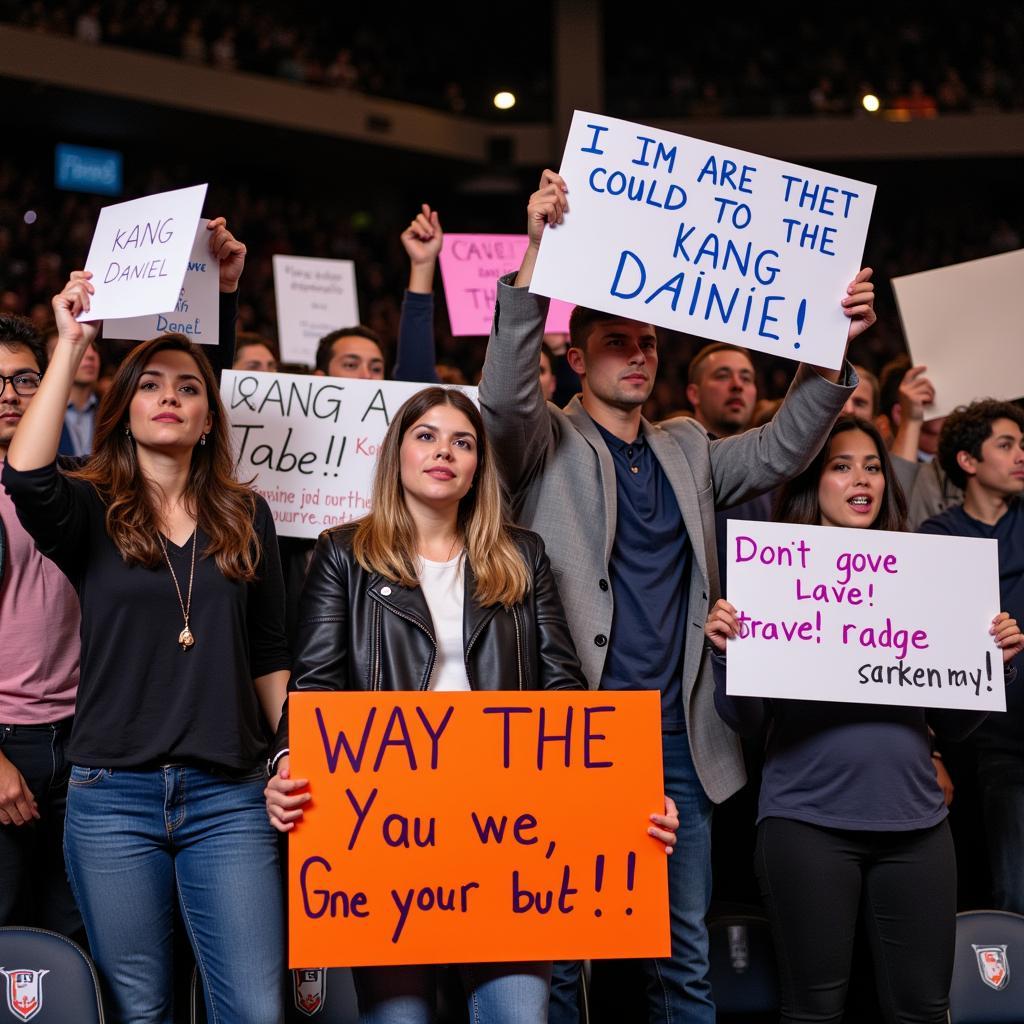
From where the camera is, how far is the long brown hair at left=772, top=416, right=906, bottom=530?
2695mm

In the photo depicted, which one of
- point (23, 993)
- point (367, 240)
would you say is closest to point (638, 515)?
point (23, 993)

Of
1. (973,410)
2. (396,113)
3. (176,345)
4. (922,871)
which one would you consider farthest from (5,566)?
(396,113)

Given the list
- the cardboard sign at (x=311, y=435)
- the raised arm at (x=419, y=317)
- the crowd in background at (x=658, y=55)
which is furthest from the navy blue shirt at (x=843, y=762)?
the crowd in background at (x=658, y=55)

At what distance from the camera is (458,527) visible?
7.87 ft

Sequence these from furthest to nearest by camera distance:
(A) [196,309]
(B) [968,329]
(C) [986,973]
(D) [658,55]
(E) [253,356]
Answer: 1. (D) [658,55]
2. (E) [253,356]
3. (B) [968,329]
4. (C) [986,973]
5. (A) [196,309]

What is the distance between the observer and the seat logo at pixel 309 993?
2541 mm

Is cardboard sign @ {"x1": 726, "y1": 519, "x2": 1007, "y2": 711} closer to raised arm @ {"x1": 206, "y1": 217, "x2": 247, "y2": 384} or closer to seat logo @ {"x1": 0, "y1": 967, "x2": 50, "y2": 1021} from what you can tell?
raised arm @ {"x1": 206, "y1": 217, "x2": 247, "y2": 384}

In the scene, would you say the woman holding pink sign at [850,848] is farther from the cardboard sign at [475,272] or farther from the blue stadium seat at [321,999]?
the cardboard sign at [475,272]

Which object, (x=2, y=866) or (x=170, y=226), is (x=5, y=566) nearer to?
(x=2, y=866)

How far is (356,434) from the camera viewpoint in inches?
125

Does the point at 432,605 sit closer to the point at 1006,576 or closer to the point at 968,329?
the point at 1006,576

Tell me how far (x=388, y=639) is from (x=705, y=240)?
3.32ft

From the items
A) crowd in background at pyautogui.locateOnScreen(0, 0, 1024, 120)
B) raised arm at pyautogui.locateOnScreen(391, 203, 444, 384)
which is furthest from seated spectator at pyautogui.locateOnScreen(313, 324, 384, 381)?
crowd in background at pyautogui.locateOnScreen(0, 0, 1024, 120)

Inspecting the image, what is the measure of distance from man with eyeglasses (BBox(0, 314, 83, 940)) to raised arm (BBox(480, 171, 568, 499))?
3.06 feet
